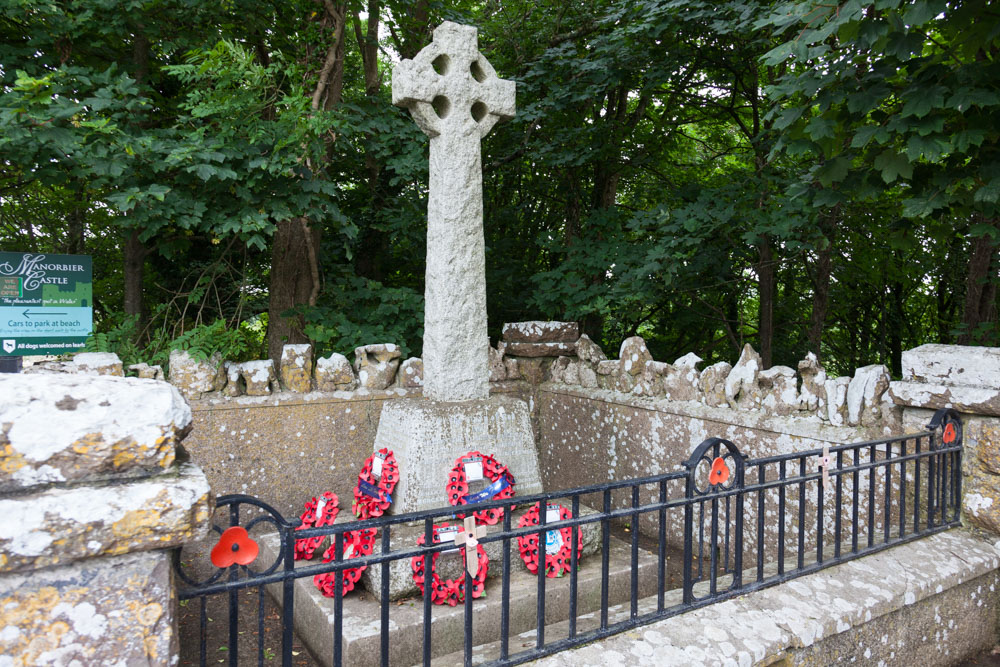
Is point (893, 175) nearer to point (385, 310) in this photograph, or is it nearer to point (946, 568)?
point (946, 568)

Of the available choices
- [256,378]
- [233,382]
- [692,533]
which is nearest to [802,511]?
[692,533]

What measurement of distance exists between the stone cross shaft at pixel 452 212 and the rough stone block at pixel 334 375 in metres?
1.15

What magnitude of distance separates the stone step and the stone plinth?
442 mm

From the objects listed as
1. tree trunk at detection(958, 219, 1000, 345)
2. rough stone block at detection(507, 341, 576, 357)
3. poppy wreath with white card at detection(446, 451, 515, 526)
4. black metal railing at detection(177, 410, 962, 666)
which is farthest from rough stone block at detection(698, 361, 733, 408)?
tree trunk at detection(958, 219, 1000, 345)

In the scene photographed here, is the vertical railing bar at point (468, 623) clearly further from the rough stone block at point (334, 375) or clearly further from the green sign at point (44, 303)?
the green sign at point (44, 303)

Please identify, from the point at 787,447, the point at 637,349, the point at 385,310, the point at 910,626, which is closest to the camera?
the point at 910,626

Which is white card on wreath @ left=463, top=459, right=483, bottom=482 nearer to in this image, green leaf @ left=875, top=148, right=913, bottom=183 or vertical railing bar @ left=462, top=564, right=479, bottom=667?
vertical railing bar @ left=462, top=564, right=479, bottom=667

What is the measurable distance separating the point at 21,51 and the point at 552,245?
4972 millimetres

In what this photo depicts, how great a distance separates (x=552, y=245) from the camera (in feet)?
23.7

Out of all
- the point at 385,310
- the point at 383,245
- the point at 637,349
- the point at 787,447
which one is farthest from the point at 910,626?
the point at 383,245

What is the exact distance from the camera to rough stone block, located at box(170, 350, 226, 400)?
4102mm

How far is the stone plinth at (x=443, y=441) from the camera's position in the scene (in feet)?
10.6

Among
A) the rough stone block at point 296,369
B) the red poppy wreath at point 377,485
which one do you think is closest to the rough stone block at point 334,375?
the rough stone block at point 296,369

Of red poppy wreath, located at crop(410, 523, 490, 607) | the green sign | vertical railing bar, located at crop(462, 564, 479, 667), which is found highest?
the green sign
